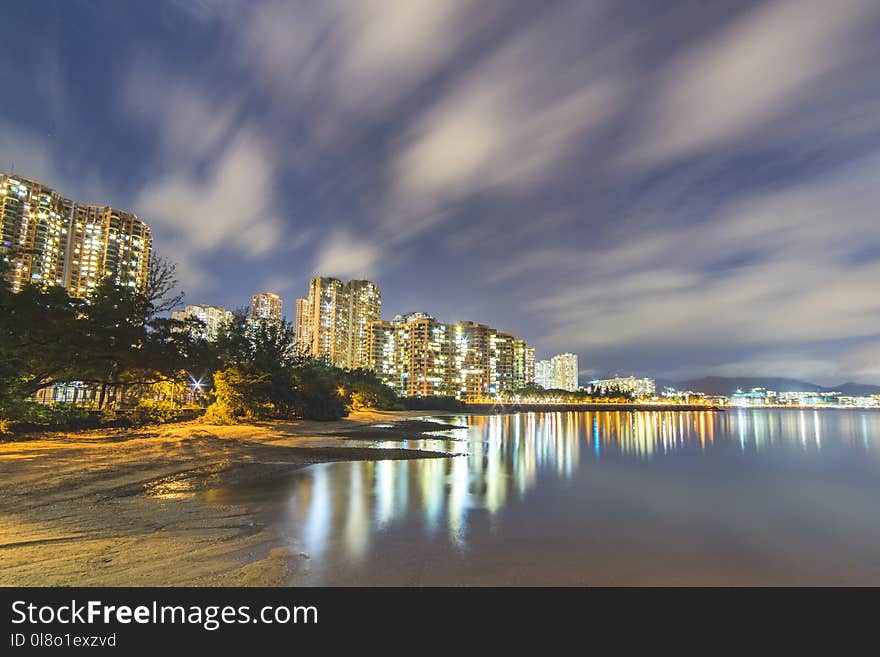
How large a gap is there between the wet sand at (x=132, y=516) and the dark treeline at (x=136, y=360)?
159 inches

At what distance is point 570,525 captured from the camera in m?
12.4

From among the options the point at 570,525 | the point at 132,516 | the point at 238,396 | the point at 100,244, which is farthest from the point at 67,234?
the point at 570,525

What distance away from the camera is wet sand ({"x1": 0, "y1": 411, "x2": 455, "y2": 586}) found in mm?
6793

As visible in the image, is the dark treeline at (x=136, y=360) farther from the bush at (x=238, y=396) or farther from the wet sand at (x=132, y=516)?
the wet sand at (x=132, y=516)

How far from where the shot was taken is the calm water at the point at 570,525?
8586 mm

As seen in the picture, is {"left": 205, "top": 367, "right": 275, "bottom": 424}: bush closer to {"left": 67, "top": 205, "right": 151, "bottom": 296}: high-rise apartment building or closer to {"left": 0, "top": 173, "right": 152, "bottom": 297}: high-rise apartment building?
{"left": 0, "top": 173, "right": 152, "bottom": 297}: high-rise apartment building

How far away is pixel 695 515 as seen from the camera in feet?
48.6

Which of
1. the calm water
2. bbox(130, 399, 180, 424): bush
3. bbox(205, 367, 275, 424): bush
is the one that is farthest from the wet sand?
bbox(205, 367, 275, 424): bush

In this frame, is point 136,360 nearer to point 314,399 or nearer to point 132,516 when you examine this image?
point 132,516

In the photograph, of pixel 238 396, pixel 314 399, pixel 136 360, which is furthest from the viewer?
pixel 314 399

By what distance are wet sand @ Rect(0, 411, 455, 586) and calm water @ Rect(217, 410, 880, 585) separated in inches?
43.6

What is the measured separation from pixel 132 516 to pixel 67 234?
15729cm
